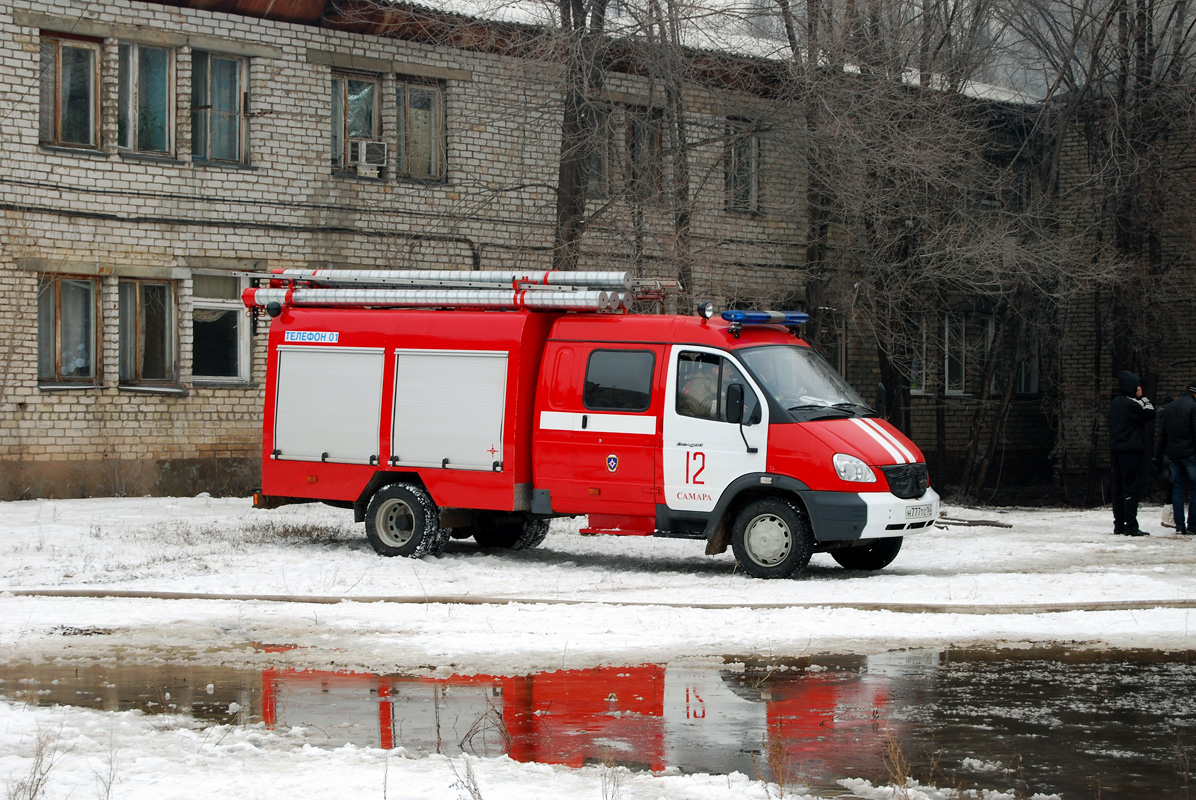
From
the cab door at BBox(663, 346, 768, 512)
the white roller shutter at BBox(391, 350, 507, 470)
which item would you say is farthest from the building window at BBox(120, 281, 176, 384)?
the cab door at BBox(663, 346, 768, 512)

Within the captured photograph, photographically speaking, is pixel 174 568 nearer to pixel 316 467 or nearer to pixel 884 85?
pixel 316 467

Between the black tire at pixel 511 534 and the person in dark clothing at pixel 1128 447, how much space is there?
6.62m

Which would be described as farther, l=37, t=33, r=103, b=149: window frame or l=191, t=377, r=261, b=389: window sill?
l=191, t=377, r=261, b=389: window sill

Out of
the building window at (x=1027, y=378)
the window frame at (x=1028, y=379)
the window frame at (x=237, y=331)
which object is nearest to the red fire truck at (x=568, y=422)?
the window frame at (x=237, y=331)

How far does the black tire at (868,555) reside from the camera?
12.4 metres

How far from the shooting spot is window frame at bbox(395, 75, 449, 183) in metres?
21.3

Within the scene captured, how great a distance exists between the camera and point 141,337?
19281 mm

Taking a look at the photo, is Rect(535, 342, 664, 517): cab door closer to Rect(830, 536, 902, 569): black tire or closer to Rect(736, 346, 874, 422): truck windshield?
Rect(736, 346, 874, 422): truck windshield

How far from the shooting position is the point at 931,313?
70.8ft

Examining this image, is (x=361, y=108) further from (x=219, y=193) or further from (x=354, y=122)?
(x=219, y=193)

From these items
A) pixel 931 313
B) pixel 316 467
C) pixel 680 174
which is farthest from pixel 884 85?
pixel 316 467

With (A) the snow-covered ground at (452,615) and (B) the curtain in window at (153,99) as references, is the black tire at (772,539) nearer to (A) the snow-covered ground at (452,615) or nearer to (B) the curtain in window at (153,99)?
(A) the snow-covered ground at (452,615)

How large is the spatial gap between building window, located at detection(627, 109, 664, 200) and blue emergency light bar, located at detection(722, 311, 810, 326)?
5217mm

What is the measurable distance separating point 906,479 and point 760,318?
1935 mm
